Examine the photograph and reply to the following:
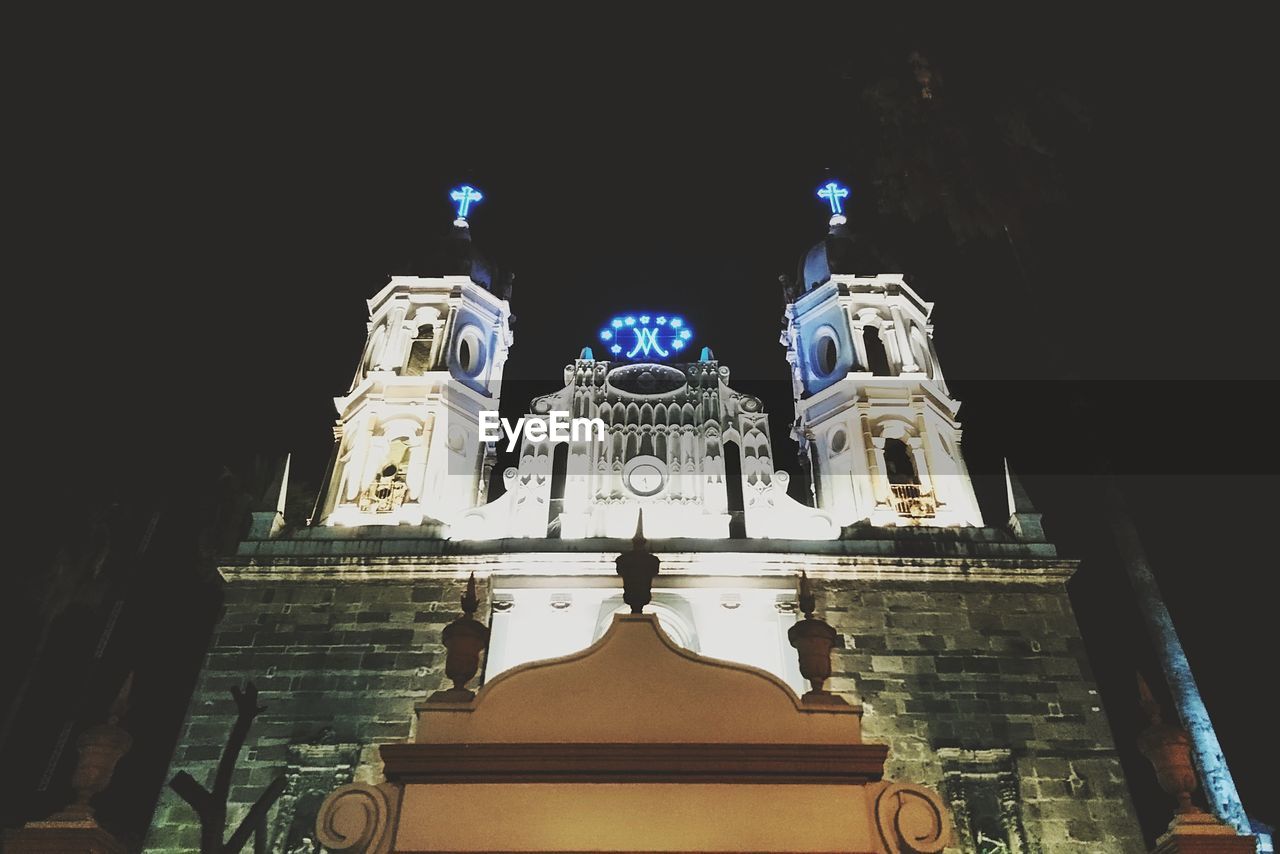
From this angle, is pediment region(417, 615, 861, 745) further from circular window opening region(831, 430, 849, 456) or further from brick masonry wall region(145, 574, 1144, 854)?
circular window opening region(831, 430, 849, 456)

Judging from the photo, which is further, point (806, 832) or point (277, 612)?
point (277, 612)

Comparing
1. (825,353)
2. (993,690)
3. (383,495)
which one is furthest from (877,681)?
(383,495)

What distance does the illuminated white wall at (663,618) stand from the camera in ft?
51.1

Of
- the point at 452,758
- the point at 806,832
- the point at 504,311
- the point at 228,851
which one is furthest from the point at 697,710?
the point at 504,311

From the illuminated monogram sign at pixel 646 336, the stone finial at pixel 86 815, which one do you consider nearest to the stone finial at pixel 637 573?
the stone finial at pixel 86 815

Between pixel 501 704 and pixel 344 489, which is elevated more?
pixel 344 489

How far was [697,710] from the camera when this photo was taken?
5992 mm

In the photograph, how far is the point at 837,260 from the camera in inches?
868

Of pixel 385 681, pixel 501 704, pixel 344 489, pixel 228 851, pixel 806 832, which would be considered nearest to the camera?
pixel 806 832

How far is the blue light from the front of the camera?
24.0 m

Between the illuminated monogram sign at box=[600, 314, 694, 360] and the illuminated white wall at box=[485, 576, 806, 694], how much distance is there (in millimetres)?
6070

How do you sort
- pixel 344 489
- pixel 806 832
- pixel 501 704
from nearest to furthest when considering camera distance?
pixel 806 832 < pixel 501 704 < pixel 344 489

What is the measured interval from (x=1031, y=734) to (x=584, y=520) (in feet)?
26.3

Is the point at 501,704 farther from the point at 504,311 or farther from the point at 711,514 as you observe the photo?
the point at 504,311
